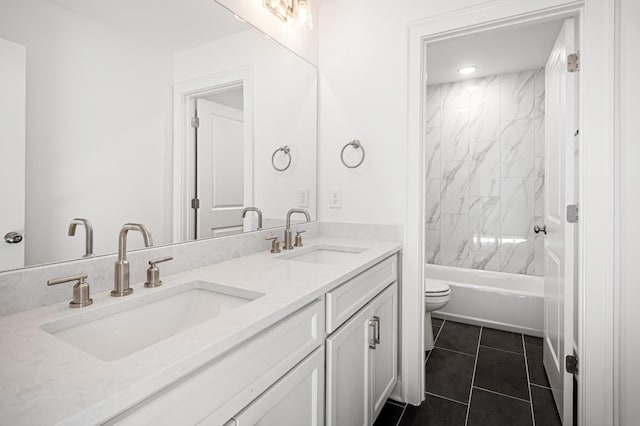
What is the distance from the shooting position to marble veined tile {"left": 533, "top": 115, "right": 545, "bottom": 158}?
3.23m

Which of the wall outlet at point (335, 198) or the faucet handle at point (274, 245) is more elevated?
the wall outlet at point (335, 198)

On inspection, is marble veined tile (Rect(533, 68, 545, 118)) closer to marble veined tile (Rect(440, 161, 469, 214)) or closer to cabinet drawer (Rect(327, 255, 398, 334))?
marble veined tile (Rect(440, 161, 469, 214))

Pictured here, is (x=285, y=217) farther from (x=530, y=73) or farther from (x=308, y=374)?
(x=530, y=73)

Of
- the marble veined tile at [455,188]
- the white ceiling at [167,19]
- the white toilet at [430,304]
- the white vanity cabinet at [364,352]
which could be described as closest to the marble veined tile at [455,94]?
the marble veined tile at [455,188]

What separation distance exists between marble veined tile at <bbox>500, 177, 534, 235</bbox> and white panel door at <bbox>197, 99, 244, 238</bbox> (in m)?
2.89

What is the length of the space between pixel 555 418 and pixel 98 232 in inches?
86.3

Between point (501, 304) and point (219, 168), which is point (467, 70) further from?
point (219, 168)

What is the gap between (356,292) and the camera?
1306 millimetres

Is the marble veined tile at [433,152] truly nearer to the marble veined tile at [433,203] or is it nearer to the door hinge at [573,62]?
the marble veined tile at [433,203]

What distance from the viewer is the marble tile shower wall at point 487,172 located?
3.29m

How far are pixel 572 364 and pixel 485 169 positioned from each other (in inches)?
91.2

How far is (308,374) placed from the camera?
39.0 inches

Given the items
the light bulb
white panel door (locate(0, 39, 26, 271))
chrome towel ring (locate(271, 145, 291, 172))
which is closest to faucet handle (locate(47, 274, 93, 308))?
white panel door (locate(0, 39, 26, 271))

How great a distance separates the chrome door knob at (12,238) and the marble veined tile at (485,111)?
3.70 meters
